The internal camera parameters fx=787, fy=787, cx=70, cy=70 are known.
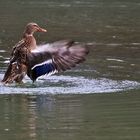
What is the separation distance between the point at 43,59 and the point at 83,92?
0.93 meters

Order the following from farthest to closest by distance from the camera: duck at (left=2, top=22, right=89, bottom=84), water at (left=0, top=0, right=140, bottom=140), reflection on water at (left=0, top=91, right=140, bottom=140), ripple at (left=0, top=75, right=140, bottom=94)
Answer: duck at (left=2, top=22, right=89, bottom=84)
ripple at (left=0, top=75, right=140, bottom=94)
water at (left=0, top=0, right=140, bottom=140)
reflection on water at (left=0, top=91, right=140, bottom=140)

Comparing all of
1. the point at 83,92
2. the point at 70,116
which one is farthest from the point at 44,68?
the point at 70,116

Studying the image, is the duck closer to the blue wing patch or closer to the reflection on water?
the blue wing patch

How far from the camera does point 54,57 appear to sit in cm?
1160

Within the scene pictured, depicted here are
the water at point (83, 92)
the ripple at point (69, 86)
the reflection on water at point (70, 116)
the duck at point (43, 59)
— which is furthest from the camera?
the duck at point (43, 59)

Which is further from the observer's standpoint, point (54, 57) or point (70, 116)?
point (54, 57)

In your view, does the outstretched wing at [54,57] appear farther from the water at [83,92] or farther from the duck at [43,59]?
the water at [83,92]

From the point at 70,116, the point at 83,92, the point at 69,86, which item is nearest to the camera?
the point at 70,116

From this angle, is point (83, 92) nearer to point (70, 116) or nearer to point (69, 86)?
point (69, 86)

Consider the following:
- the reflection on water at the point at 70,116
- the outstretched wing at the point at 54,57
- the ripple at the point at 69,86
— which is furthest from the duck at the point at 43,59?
the reflection on water at the point at 70,116

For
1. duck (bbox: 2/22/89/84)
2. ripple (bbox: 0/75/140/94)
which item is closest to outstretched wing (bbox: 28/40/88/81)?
duck (bbox: 2/22/89/84)

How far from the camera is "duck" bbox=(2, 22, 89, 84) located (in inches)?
455

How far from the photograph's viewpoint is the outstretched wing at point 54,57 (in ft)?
37.9

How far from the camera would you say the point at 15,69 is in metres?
11.8
